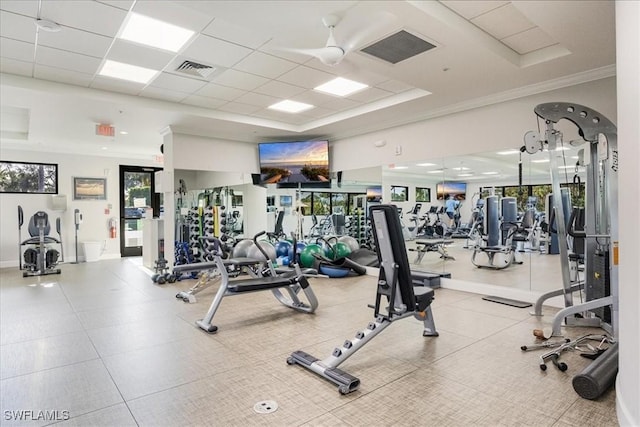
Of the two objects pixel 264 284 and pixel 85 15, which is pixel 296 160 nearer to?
pixel 264 284

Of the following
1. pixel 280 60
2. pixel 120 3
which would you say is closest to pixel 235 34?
pixel 280 60

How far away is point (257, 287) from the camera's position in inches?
171

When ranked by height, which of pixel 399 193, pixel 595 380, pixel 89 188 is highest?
pixel 89 188

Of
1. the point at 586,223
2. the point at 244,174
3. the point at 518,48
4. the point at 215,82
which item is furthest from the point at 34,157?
the point at 586,223

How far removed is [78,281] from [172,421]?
5.93 m

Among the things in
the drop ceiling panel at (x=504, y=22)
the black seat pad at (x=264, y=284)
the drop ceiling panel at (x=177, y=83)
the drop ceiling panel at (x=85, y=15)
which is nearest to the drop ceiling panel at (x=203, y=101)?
the drop ceiling panel at (x=177, y=83)

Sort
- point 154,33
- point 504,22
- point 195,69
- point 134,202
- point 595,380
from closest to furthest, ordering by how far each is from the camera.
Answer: point 595,380 < point 504,22 < point 154,33 < point 195,69 < point 134,202

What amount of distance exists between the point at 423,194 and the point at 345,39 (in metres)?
4.07

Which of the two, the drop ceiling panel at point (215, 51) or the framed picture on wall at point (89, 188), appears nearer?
the drop ceiling panel at point (215, 51)

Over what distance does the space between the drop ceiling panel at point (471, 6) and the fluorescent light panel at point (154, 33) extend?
2606 millimetres

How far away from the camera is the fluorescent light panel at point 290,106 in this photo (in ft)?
20.7

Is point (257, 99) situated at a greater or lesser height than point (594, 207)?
A: greater

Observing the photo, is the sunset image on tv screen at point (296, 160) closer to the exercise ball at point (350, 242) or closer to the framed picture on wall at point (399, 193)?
the exercise ball at point (350, 242)

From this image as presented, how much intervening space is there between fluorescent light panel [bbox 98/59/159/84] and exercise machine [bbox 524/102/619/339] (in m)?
4.75
